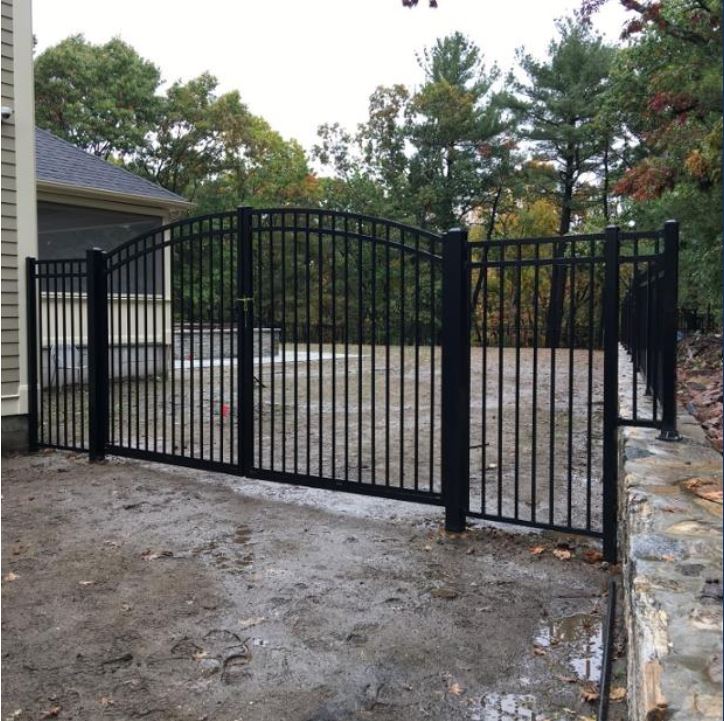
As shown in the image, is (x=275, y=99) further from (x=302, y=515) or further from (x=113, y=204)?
(x=302, y=515)

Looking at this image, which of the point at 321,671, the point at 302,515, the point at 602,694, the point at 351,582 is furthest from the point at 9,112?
the point at 602,694

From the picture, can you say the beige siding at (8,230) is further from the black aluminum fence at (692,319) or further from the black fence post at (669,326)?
the black aluminum fence at (692,319)

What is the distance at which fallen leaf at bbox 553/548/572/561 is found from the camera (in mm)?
3836

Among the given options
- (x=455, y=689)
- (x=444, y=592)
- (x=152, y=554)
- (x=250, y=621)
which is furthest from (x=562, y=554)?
(x=152, y=554)

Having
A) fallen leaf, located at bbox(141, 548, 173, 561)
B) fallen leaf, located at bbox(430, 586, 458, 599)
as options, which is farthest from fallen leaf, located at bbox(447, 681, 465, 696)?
fallen leaf, located at bbox(141, 548, 173, 561)

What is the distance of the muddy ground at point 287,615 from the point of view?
2.51 metres

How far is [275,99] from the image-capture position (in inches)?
1399

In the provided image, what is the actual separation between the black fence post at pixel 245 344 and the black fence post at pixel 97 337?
4.94ft

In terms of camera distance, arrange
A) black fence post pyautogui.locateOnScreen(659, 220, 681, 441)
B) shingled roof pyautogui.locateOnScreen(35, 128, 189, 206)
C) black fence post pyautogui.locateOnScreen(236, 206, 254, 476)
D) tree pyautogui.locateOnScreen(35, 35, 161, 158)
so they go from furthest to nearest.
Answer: tree pyautogui.locateOnScreen(35, 35, 161, 158) < shingled roof pyautogui.locateOnScreen(35, 128, 189, 206) < black fence post pyautogui.locateOnScreen(236, 206, 254, 476) < black fence post pyautogui.locateOnScreen(659, 220, 681, 441)

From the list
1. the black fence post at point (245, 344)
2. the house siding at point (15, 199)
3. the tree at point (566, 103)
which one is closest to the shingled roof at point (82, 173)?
the house siding at point (15, 199)

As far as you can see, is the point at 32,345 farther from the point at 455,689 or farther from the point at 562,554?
the point at 455,689

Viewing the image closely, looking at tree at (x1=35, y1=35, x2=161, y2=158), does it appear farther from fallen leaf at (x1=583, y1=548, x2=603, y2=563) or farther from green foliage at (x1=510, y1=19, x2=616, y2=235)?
fallen leaf at (x1=583, y1=548, x2=603, y2=563)

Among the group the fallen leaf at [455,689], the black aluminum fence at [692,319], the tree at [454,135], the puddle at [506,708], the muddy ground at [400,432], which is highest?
the tree at [454,135]

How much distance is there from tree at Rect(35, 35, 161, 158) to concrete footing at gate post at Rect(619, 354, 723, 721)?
26.8 m
